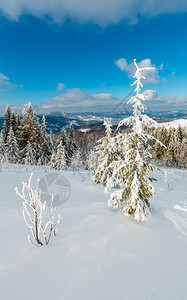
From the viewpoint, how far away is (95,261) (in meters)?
3.40

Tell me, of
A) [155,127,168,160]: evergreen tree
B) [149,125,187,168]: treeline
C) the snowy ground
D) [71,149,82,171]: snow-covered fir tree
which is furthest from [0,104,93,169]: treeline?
[155,127,168,160]: evergreen tree

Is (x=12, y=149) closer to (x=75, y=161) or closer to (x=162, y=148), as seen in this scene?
(x=75, y=161)

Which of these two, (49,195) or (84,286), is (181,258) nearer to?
(84,286)

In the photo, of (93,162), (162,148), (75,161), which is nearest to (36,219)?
(93,162)

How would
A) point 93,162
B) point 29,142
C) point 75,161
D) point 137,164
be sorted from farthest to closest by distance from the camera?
point 75,161
point 93,162
point 29,142
point 137,164

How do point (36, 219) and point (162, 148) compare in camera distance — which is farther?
point (162, 148)

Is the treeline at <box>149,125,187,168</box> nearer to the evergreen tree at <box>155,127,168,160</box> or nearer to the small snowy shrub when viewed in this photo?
the evergreen tree at <box>155,127,168,160</box>

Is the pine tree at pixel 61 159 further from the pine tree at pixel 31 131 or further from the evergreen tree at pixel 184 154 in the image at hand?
the evergreen tree at pixel 184 154

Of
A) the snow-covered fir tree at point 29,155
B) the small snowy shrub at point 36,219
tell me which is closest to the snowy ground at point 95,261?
the small snowy shrub at point 36,219

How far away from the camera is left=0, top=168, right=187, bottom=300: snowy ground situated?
269 cm

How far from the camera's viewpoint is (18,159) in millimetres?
26047

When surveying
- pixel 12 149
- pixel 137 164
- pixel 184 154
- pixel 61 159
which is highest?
pixel 12 149

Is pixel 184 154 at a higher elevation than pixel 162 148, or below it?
below

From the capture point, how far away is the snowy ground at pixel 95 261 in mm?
2691
